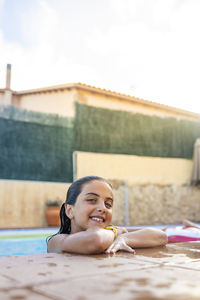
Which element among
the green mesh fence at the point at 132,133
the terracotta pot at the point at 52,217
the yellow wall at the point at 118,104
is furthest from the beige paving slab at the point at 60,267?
the yellow wall at the point at 118,104

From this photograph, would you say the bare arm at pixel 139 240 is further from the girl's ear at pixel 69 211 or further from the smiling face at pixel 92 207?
the girl's ear at pixel 69 211

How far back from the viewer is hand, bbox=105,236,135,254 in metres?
1.80

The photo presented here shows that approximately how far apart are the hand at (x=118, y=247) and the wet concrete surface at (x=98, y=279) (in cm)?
26

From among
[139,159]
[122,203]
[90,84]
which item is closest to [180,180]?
[139,159]

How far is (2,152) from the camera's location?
9172 millimetres

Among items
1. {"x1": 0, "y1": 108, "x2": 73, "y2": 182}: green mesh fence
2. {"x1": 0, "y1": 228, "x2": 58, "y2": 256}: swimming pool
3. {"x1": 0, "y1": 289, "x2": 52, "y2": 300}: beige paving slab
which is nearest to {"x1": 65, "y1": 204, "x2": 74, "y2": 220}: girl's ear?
{"x1": 0, "y1": 289, "x2": 52, "y2": 300}: beige paving slab

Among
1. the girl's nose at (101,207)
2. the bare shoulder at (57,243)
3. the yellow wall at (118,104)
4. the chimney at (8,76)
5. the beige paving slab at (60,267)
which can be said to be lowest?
the bare shoulder at (57,243)

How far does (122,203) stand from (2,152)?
13.4 feet

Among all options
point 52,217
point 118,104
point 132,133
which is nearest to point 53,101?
point 118,104

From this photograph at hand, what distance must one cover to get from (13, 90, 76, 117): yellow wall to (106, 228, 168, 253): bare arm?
333 inches

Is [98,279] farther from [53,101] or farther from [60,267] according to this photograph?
[53,101]

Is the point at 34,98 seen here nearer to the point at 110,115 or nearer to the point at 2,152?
the point at 110,115

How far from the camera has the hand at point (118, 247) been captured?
1800 mm

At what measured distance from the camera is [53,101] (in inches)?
462
